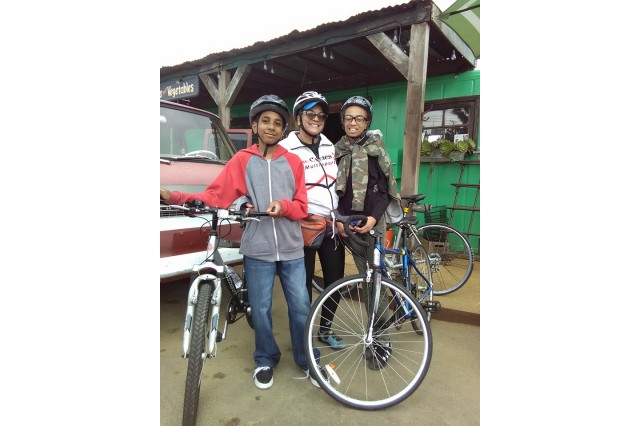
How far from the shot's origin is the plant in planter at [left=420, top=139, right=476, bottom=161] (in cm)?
539

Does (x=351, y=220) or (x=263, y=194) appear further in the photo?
(x=351, y=220)

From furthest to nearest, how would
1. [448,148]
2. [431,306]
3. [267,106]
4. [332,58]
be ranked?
[448,148]
[332,58]
[431,306]
[267,106]

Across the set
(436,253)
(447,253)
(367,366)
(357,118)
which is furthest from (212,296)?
(447,253)

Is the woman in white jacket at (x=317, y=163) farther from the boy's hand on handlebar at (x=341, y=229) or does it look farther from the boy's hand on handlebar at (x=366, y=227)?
the boy's hand on handlebar at (x=366, y=227)

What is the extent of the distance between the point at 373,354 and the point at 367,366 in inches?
6.4

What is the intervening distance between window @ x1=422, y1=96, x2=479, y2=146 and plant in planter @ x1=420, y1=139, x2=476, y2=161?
0.19 m

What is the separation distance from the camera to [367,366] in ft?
8.62

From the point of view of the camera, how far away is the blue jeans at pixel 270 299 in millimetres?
2271

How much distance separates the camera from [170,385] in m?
2.40

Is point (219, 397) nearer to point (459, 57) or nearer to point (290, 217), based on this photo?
point (290, 217)

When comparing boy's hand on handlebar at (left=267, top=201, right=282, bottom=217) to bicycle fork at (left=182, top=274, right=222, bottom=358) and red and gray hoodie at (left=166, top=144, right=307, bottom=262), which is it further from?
bicycle fork at (left=182, top=274, right=222, bottom=358)

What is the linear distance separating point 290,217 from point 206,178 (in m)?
1.82

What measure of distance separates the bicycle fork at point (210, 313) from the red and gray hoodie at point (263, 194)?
1.07 ft

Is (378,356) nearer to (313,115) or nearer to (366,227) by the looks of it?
(366,227)
